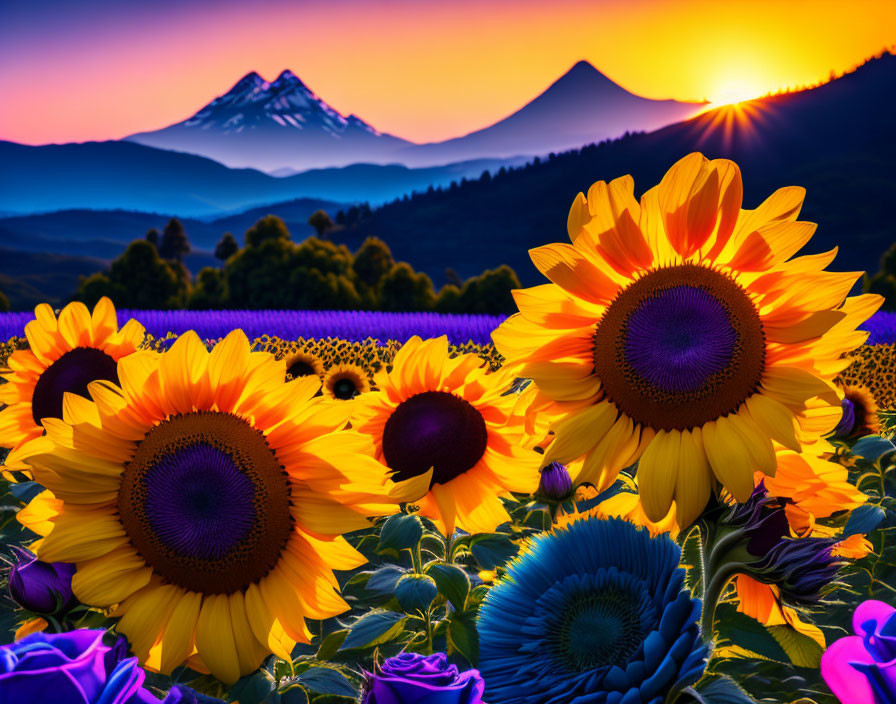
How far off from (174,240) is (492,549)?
6788cm

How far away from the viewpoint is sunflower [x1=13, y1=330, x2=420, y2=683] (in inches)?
45.0

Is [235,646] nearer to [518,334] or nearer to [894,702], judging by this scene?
[518,334]

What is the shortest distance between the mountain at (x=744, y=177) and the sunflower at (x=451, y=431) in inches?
3261

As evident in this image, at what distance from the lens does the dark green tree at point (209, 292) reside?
29938 mm

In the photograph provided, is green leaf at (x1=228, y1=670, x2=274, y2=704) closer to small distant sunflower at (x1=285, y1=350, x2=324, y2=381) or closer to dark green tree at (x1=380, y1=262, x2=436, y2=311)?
small distant sunflower at (x1=285, y1=350, x2=324, y2=381)

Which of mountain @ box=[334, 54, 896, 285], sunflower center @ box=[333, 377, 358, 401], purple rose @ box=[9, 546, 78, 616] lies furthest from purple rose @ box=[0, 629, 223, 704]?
mountain @ box=[334, 54, 896, 285]

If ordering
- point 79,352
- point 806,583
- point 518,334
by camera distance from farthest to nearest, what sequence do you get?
point 79,352, point 518,334, point 806,583

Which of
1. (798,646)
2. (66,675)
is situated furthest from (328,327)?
(66,675)

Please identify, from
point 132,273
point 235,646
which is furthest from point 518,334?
point 132,273

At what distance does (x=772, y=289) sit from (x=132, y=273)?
41.7 metres

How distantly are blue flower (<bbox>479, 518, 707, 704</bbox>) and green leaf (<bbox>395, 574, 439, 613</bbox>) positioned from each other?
2.17 feet

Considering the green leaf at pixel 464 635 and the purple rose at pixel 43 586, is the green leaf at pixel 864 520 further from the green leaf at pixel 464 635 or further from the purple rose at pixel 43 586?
the purple rose at pixel 43 586

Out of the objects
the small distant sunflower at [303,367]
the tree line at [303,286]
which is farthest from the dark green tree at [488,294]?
the small distant sunflower at [303,367]

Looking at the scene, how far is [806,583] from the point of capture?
115 centimetres
